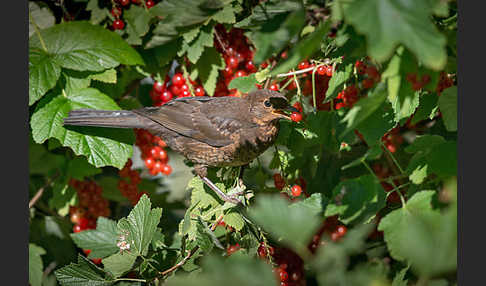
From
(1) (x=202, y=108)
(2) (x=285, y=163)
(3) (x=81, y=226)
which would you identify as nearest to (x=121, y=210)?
(3) (x=81, y=226)

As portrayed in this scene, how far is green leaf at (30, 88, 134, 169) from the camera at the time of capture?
2.28m

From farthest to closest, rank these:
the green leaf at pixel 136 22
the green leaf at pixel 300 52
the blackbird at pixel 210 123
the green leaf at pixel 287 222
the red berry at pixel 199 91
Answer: the red berry at pixel 199 91 < the green leaf at pixel 136 22 < the blackbird at pixel 210 123 < the green leaf at pixel 300 52 < the green leaf at pixel 287 222

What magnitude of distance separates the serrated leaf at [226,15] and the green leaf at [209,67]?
1.02ft

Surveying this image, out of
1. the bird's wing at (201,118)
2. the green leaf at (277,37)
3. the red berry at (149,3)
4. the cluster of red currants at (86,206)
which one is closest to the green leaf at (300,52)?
the green leaf at (277,37)

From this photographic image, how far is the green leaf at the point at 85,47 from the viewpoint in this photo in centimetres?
239

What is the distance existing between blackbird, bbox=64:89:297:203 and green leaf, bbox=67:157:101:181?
466 mm

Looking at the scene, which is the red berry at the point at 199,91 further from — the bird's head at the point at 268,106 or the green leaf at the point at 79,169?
the green leaf at the point at 79,169

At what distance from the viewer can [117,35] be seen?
249 centimetres

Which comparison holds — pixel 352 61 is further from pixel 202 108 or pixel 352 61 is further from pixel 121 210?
pixel 121 210

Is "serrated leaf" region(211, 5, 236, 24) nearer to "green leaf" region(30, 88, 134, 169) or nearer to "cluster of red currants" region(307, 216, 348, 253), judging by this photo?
"green leaf" region(30, 88, 134, 169)

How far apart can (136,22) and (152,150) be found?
31.8 inches

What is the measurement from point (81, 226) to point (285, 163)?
58.4 inches

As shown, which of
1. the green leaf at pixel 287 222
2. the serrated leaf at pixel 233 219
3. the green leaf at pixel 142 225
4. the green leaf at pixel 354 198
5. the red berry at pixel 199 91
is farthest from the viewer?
the red berry at pixel 199 91

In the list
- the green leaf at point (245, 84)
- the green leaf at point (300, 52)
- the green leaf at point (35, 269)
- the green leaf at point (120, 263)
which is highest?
the green leaf at point (300, 52)
